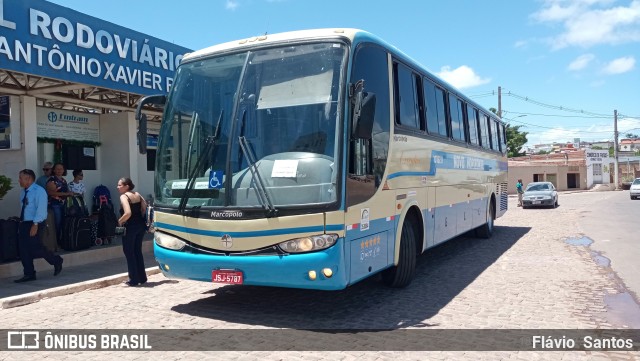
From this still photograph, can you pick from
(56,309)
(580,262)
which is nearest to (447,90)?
(580,262)

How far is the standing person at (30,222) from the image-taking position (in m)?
7.95

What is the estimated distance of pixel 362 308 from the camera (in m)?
6.49

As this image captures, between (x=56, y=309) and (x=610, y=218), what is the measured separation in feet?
66.7

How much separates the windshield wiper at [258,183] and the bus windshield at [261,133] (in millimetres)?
11

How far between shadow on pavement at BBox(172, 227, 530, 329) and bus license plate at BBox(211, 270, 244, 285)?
59 centimetres

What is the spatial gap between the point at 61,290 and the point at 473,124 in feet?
30.1

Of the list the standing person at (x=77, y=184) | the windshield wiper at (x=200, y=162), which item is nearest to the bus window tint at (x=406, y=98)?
the windshield wiper at (x=200, y=162)

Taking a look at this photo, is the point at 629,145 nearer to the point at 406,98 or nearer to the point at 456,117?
the point at 456,117

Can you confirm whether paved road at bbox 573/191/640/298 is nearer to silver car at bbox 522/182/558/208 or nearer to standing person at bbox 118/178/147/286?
silver car at bbox 522/182/558/208

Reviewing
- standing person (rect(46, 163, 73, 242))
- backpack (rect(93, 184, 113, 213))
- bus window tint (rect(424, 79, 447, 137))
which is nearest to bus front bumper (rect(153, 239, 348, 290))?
bus window tint (rect(424, 79, 447, 137))

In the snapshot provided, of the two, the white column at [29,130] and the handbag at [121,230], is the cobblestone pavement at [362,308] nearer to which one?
the handbag at [121,230]

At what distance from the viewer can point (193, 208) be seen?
5840 millimetres

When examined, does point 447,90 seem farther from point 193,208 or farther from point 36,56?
point 36,56

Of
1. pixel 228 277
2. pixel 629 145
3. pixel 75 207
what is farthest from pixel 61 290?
pixel 629 145
